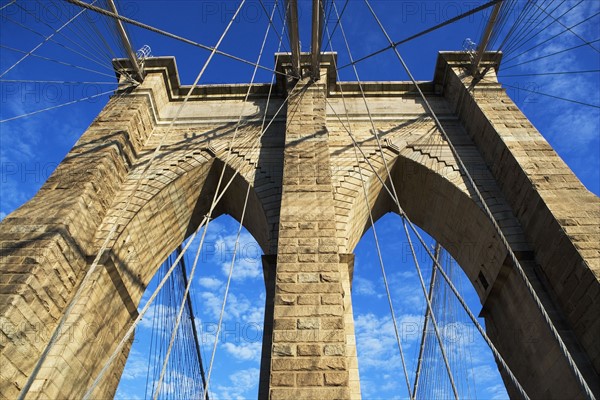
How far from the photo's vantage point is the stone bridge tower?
4.70 m

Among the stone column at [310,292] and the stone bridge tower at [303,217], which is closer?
the stone column at [310,292]

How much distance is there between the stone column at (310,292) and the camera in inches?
154

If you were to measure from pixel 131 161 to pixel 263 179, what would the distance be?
245 centimetres

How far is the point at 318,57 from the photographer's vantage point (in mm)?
8188

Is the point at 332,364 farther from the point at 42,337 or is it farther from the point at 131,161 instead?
the point at 131,161

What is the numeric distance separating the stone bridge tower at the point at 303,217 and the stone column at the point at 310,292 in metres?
0.02

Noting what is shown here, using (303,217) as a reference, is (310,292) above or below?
below

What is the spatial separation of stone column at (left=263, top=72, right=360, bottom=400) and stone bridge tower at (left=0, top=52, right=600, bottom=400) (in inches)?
0.7

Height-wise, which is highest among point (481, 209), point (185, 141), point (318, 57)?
point (318, 57)

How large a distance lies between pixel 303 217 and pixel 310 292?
1176 mm

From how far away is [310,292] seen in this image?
15.3ft

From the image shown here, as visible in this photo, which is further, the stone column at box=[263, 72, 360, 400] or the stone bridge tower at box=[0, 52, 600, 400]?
the stone bridge tower at box=[0, 52, 600, 400]

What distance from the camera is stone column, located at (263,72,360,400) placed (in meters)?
3.90

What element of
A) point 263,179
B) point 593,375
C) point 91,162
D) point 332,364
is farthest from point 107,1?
point 593,375
